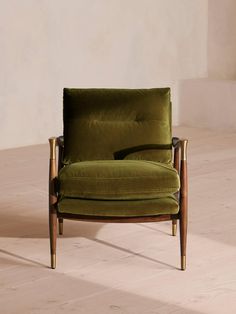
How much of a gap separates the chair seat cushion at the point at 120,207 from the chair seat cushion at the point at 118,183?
3 centimetres

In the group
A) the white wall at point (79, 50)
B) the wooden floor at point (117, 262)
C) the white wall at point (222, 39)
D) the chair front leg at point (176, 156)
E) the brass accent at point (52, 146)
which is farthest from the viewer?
the white wall at point (222, 39)

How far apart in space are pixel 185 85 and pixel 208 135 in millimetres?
767

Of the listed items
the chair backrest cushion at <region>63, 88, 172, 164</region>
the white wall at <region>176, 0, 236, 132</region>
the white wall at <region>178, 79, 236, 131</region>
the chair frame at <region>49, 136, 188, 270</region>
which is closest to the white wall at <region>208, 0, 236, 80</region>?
the white wall at <region>176, 0, 236, 132</region>

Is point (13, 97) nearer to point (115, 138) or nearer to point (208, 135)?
point (208, 135)

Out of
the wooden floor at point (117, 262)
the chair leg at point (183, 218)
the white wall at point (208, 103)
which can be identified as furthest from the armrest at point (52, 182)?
the white wall at point (208, 103)

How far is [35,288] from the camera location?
4.08 metres

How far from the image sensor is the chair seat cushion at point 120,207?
423 centimetres

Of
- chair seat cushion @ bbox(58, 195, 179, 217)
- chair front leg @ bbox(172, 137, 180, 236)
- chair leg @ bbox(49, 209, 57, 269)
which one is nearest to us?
chair seat cushion @ bbox(58, 195, 179, 217)

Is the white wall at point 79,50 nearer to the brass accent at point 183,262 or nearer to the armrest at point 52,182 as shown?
the armrest at point 52,182

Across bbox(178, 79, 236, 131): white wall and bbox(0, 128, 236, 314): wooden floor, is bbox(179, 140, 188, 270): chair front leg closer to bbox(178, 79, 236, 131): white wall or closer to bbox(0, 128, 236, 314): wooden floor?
bbox(0, 128, 236, 314): wooden floor

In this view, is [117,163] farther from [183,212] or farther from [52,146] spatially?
[183,212]

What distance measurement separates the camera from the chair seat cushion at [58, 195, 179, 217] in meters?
4.23

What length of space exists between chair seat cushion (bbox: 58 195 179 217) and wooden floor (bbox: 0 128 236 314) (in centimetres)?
34

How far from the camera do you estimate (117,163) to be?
451cm
